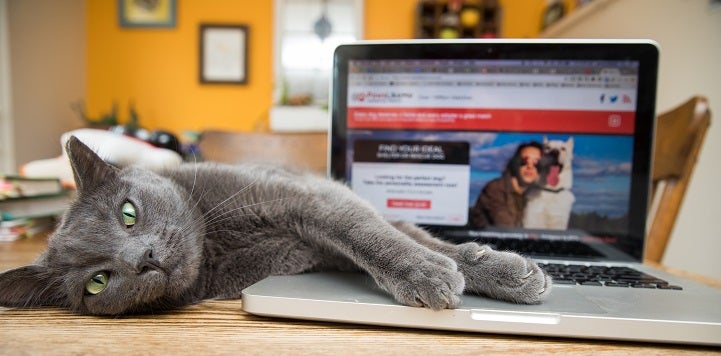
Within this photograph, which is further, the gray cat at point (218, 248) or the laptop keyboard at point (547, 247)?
the laptop keyboard at point (547, 247)

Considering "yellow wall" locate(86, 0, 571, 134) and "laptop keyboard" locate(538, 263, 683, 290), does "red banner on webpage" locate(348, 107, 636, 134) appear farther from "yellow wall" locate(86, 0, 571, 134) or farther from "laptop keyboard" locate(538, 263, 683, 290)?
"yellow wall" locate(86, 0, 571, 134)

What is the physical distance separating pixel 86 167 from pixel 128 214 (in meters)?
0.10

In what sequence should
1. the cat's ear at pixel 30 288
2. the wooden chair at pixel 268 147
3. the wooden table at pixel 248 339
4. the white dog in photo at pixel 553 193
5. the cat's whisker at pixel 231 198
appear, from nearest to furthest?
the wooden table at pixel 248 339
the cat's ear at pixel 30 288
the cat's whisker at pixel 231 198
the white dog in photo at pixel 553 193
the wooden chair at pixel 268 147

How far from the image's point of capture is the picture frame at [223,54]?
4.20m

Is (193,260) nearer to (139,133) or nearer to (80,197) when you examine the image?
(80,197)

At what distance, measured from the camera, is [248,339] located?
1.38 feet

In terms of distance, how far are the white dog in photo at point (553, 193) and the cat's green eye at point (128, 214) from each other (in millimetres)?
621

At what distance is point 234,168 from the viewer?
2.50ft

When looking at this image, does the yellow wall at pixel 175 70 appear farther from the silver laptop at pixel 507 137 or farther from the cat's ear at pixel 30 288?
the cat's ear at pixel 30 288

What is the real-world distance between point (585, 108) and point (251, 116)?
388 cm

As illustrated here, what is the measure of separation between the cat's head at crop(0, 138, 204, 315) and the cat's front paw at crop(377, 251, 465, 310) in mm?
274

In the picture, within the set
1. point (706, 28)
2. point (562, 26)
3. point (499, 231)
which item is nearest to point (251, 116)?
point (562, 26)

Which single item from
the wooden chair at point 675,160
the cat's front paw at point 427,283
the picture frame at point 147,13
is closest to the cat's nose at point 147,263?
the cat's front paw at point 427,283

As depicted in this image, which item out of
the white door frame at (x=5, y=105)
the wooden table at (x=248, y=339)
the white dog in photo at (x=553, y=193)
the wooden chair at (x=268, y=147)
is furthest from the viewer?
the white door frame at (x=5, y=105)
